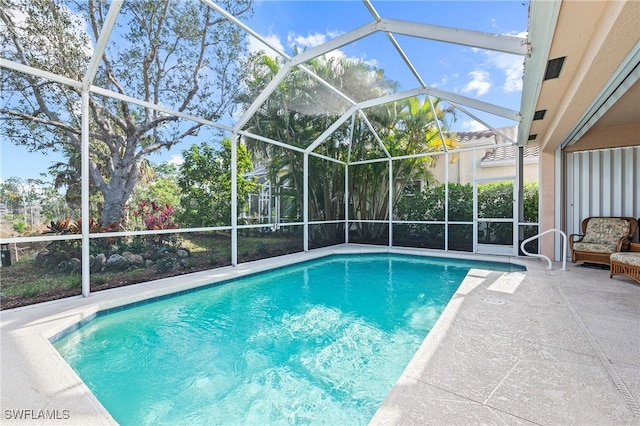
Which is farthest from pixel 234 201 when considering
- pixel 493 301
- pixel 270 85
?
pixel 493 301

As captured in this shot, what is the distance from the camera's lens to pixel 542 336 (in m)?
2.83

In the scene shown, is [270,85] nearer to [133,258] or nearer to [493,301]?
[133,258]

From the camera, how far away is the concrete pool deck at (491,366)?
5.97 ft

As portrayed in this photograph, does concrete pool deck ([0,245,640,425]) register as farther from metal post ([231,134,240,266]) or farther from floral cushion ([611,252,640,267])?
metal post ([231,134,240,266])

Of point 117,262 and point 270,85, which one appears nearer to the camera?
point 117,262

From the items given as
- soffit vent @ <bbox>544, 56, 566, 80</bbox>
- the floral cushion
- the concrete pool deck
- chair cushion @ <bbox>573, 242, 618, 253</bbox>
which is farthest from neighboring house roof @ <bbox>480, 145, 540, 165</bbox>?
soffit vent @ <bbox>544, 56, 566, 80</bbox>

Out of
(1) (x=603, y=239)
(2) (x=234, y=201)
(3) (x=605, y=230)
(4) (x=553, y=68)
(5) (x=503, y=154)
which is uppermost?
(5) (x=503, y=154)

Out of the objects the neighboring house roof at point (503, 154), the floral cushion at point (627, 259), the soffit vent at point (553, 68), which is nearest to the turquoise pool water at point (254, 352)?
the floral cushion at point (627, 259)

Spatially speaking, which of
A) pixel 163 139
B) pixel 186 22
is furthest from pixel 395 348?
pixel 186 22

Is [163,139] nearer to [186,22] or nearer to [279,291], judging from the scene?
[186,22]

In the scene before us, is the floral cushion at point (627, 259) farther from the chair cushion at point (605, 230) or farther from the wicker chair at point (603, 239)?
the chair cushion at point (605, 230)

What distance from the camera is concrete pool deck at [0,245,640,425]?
1.82 m

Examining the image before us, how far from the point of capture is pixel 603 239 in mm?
6082

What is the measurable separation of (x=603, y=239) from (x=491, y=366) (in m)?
5.95
